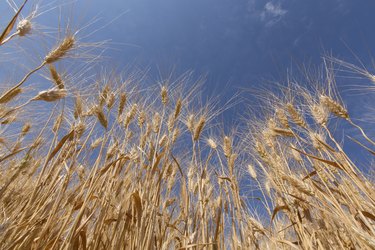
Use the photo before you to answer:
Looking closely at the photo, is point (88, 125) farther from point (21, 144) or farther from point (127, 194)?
point (21, 144)

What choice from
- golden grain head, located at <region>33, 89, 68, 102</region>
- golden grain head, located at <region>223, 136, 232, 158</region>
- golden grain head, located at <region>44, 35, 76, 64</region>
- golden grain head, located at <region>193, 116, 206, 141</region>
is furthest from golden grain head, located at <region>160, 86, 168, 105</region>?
golden grain head, located at <region>33, 89, 68, 102</region>

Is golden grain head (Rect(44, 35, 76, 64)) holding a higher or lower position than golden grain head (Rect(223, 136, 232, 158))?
lower

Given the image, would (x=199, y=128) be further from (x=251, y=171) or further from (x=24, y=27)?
(x=24, y=27)

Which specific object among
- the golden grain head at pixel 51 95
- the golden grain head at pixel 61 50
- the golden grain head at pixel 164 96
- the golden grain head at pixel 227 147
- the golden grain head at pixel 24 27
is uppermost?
the golden grain head at pixel 164 96

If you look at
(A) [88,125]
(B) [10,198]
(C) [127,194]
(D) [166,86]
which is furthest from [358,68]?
(B) [10,198]

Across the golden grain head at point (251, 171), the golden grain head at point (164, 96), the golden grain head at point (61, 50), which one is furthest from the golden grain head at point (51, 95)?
the golden grain head at point (251, 171)

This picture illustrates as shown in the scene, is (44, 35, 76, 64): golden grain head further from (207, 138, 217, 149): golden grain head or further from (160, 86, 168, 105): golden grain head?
(207, 138, 217, 149): golden grain head

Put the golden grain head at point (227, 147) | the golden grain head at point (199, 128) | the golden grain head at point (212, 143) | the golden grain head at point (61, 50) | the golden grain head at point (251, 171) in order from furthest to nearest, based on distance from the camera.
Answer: the golden grain head at point (251, 171)
the golden grain head at point (212, 143)
the golden grain head at point (227, 147)
the golden grain head at point (199, 128)
the golden grain head at point (61, 50)

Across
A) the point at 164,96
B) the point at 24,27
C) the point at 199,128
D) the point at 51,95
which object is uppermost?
the point at 164,96

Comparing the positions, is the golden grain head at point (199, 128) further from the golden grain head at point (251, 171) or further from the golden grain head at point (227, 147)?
the golden grain head at point (251, 171)

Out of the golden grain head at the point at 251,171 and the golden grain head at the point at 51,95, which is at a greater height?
the golden grain head at the point at 251,171

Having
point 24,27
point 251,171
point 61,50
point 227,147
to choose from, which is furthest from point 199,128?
point 24,27

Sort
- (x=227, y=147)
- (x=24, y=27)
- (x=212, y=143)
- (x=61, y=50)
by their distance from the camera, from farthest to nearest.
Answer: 1. (x=212, y=143)
2. (x=227, y=147)
3. (x=61, y=50)
4. (x=24, y=27)

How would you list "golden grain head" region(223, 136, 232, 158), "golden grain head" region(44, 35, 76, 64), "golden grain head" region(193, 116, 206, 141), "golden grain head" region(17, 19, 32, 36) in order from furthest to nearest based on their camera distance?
"golden grain head" region(223, 136, 232, 158) < "golden grain head" region(193, 116, 206, 141) < "golden grain head" region(44, 35, 76, 64) < "golden grain head" region(17, 19, 32, 36)
